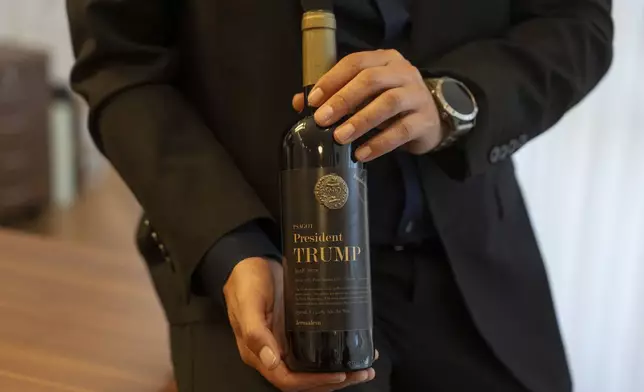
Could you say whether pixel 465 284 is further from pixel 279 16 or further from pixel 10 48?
pixel 10 48

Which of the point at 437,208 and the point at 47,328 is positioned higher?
the point at 437,208

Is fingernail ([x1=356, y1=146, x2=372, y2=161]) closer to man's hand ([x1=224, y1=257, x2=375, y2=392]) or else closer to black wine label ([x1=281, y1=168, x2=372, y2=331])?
black wine label ([x1=281, y1=168, x2=372, y2=331])

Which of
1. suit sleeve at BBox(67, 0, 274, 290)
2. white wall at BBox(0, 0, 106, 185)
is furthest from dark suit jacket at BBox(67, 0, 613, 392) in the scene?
white wall at BBox(0, 0, 106, 185)

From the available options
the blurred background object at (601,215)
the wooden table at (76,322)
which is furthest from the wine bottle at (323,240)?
the blurred background object at (601,215)

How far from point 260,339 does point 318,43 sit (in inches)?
9.7

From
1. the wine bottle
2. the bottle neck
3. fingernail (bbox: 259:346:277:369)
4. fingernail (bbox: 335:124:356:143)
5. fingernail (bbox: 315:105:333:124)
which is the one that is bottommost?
fingernail (bbox: 259:346:277:369)

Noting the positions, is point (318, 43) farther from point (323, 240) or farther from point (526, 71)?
point (526, 71)

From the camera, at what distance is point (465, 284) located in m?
0.86

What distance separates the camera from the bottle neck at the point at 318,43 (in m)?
→ 0.64

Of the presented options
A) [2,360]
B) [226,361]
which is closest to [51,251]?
[2,360]

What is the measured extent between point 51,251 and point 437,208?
40.7 inches

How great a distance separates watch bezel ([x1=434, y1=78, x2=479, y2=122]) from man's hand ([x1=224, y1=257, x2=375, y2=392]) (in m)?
0.22

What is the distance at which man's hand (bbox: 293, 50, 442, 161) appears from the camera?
64cm

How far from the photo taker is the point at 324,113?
64cm
